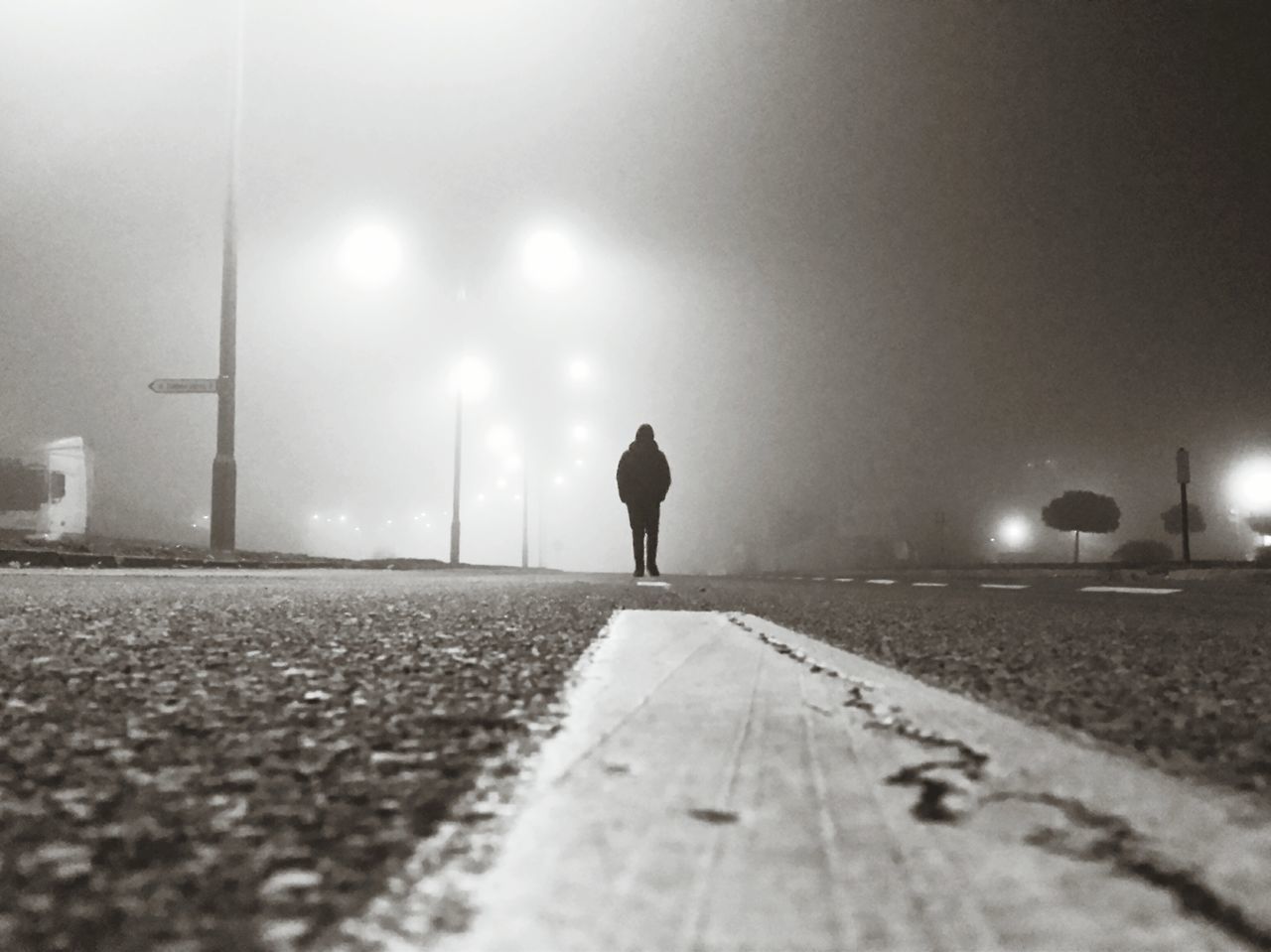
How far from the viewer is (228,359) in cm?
1602

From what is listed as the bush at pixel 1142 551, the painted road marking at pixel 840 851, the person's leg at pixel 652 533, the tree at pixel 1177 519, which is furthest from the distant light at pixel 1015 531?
the painted road marking at pixel 840 851

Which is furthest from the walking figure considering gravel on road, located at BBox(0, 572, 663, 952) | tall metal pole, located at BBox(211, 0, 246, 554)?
gravel on road, located at BBox(0, 572, 663, 952)

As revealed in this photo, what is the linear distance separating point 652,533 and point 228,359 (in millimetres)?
7335

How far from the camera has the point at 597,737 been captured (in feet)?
4.15

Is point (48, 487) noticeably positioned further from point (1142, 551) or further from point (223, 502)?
point (1142, 551)

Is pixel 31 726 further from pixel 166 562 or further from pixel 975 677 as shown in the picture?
pixel 166 562

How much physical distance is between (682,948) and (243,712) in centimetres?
112

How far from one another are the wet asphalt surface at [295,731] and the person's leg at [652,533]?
33.7ft

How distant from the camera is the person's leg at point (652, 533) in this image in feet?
45.9

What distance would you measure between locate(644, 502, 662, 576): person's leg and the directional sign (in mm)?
6858

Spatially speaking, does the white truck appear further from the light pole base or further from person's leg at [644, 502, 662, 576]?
person's leg at [644, 502, 662, 576]

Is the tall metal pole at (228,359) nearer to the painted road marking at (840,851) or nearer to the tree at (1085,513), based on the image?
the painted road marking at (840,851)

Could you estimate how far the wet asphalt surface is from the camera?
0.76 metres

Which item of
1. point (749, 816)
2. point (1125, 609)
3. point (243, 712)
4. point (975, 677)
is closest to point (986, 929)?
point (749, 816)
